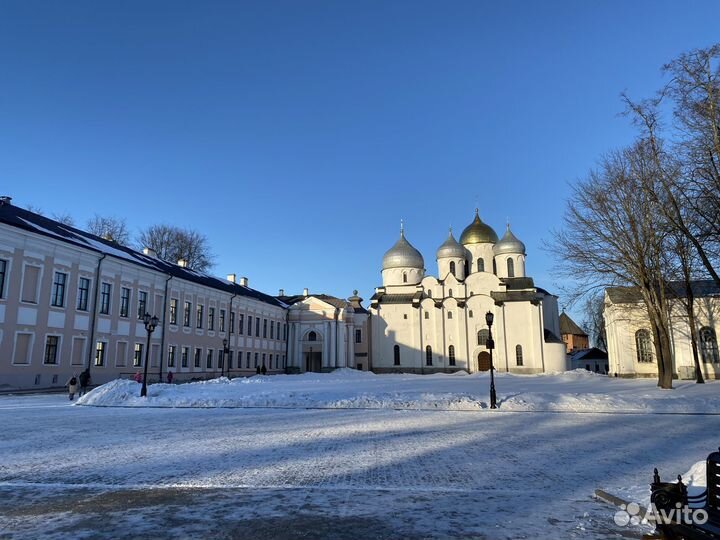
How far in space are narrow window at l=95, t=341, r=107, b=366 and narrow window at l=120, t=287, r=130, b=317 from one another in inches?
98.9

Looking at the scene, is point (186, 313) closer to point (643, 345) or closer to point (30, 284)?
point (30, 284)

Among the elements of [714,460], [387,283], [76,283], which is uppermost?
[387,283]

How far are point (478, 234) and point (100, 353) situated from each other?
49.9 meters

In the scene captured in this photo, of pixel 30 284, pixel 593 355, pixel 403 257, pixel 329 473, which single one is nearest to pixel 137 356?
pixel 30 284

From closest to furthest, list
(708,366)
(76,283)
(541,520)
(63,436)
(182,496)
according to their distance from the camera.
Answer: (541,520) → (182,496) → (63,436) → (76,283) → (708,366)

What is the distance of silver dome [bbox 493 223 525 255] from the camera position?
65.0m

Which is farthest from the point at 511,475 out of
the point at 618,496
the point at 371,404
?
the point at 371,404

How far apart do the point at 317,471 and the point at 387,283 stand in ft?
200

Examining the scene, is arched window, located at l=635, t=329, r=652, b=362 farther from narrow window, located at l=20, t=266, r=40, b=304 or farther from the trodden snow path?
narrow window, located at l=20, t=266, r=40, b=304

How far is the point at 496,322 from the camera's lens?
5975 cm

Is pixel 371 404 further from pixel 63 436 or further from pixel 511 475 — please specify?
pixel 511 475

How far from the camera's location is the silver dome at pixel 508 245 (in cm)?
6500

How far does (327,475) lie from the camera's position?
752 centimetres

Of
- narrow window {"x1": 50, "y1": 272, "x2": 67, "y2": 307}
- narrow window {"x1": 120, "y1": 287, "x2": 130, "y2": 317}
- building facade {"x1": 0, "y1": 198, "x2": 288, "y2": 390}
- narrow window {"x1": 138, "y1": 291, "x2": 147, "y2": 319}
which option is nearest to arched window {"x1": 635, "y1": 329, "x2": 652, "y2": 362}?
building facade {"x1": 0, "y1": 198, "x2": 288, "y2": 390}
